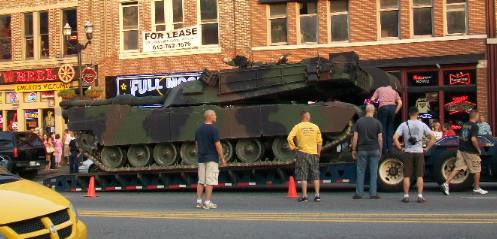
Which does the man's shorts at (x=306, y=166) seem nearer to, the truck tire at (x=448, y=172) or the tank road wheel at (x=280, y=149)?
the tank road wheel at (x=280, y=149)

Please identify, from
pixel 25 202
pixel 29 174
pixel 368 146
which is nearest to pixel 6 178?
pixel 25 202

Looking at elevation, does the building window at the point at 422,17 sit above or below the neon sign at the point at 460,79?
above

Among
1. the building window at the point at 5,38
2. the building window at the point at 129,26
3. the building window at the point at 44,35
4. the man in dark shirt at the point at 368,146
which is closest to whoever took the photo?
the man in dark shirt at the point at 368,146

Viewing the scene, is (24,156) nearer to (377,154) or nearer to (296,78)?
(296,78)

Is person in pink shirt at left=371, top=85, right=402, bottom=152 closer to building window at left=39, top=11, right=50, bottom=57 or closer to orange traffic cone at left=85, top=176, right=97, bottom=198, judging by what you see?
orange traffic cone at left=85, top=176, right=97, bottom=198

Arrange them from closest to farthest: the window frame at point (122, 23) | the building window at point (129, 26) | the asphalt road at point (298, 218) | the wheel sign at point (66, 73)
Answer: the asphalt road at point (298, 218) → the wheel sign at point (66, 73) → the window frame at point (122, 23) → the building window at point (129, 26)

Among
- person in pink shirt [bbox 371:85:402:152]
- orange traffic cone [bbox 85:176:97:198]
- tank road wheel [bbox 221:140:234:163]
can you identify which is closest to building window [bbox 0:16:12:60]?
orange traffic cone [bbox 85:176:97:198]

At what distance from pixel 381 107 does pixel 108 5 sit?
1719cm

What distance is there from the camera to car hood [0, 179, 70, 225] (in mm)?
5836

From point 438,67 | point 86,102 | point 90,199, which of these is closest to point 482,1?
point 438,67

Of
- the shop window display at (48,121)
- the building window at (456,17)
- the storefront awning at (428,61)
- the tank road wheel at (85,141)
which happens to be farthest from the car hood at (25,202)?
the shop window display at (48,121)

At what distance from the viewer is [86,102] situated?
17.0m

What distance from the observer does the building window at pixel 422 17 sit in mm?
24578

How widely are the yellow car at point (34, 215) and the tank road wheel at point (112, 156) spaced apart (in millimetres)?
10021
